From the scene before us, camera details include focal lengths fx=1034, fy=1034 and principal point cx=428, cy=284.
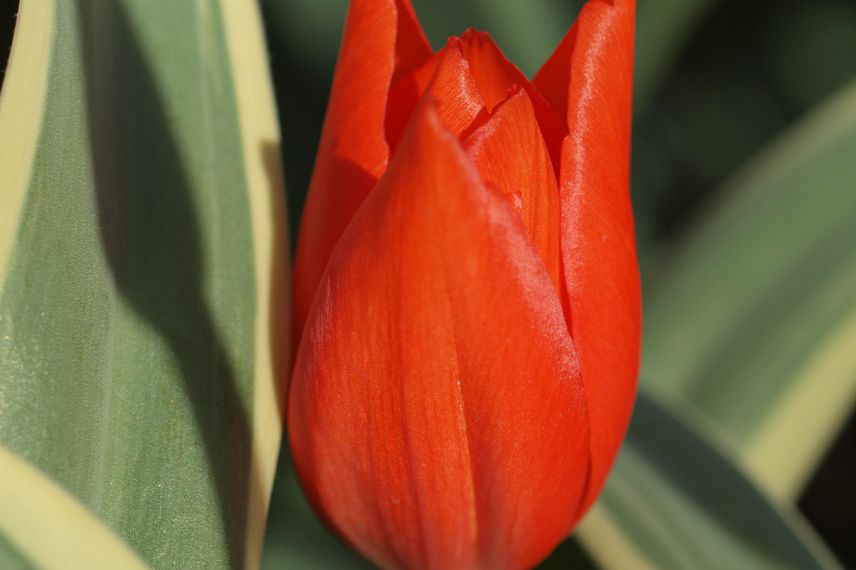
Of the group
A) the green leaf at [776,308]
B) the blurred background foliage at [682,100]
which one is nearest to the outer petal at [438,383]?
the blurred background foliage at [682,100]

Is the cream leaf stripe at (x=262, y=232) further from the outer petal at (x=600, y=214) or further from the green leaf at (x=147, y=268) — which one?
the outer petal at (x=600, y=214)

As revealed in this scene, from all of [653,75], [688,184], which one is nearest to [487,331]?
[653,75]

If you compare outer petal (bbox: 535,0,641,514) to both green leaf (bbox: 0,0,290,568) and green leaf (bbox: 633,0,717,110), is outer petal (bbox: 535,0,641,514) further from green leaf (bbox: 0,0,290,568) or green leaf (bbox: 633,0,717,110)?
green leaf (bbox: 633,0,717,110)

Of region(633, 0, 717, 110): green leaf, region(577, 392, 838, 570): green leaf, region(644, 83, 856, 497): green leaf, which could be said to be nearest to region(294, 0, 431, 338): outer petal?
region(577, 392, 838, 570): green leaf

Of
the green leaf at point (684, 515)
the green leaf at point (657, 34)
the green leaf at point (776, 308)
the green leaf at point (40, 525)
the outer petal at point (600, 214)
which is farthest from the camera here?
the green leaf at point (657, 34)

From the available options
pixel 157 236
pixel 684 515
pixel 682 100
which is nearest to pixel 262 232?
pixel 157 236

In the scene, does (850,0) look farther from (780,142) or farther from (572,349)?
(572,349)
